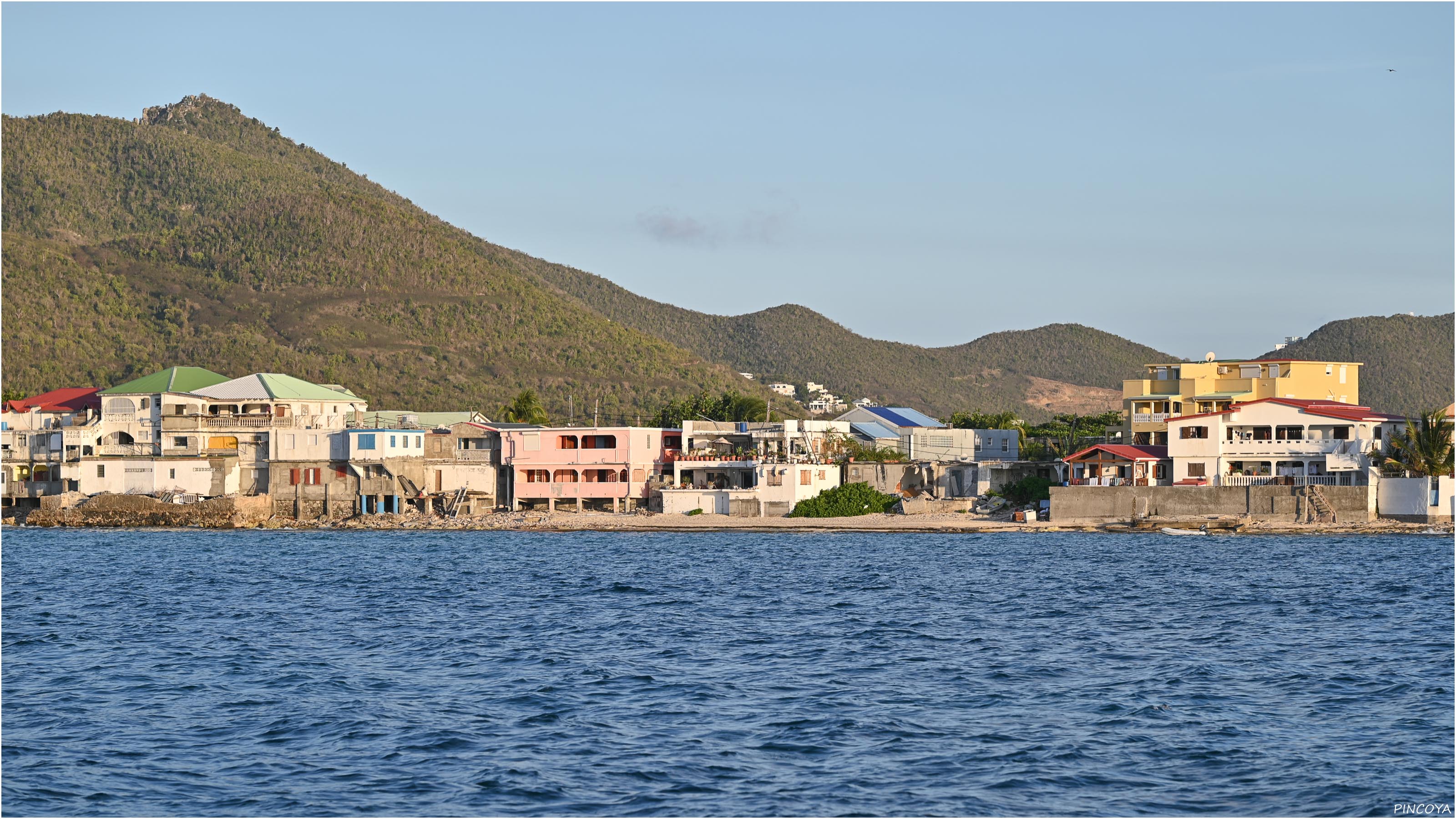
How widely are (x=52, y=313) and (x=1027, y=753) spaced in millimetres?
165768

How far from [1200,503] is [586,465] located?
3584 centimetres

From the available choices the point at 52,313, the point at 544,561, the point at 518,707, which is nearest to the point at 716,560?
the point at 544,561

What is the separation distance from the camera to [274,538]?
83438 millimetres

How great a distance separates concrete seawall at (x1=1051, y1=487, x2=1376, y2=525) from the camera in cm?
8056

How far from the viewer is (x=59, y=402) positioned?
119312 mm

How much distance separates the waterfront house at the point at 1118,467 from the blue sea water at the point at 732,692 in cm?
2787

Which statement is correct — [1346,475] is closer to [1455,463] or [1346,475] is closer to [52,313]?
[1455,463]

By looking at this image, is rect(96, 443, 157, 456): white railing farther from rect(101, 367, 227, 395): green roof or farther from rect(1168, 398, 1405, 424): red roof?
rect(1168, 398, 1405, 424): red roof

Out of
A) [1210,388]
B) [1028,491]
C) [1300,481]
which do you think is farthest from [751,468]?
[1210,388]

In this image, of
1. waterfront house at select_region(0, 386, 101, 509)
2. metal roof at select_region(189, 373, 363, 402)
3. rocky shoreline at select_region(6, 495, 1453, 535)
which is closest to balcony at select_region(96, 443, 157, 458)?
waterfront house at select_region(0, 386, 101, 509)

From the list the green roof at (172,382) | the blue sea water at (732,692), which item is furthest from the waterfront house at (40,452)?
the blue sea water at (732,692)

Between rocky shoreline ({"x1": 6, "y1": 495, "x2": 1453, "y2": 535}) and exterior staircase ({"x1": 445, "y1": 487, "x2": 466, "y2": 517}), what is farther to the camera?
exterior staircase ({"x1": 445, "y1": 487, "x2": 466, "y2": 517})

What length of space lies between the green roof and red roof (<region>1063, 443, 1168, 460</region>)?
56.2 metres

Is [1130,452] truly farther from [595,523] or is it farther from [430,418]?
[430,418]
